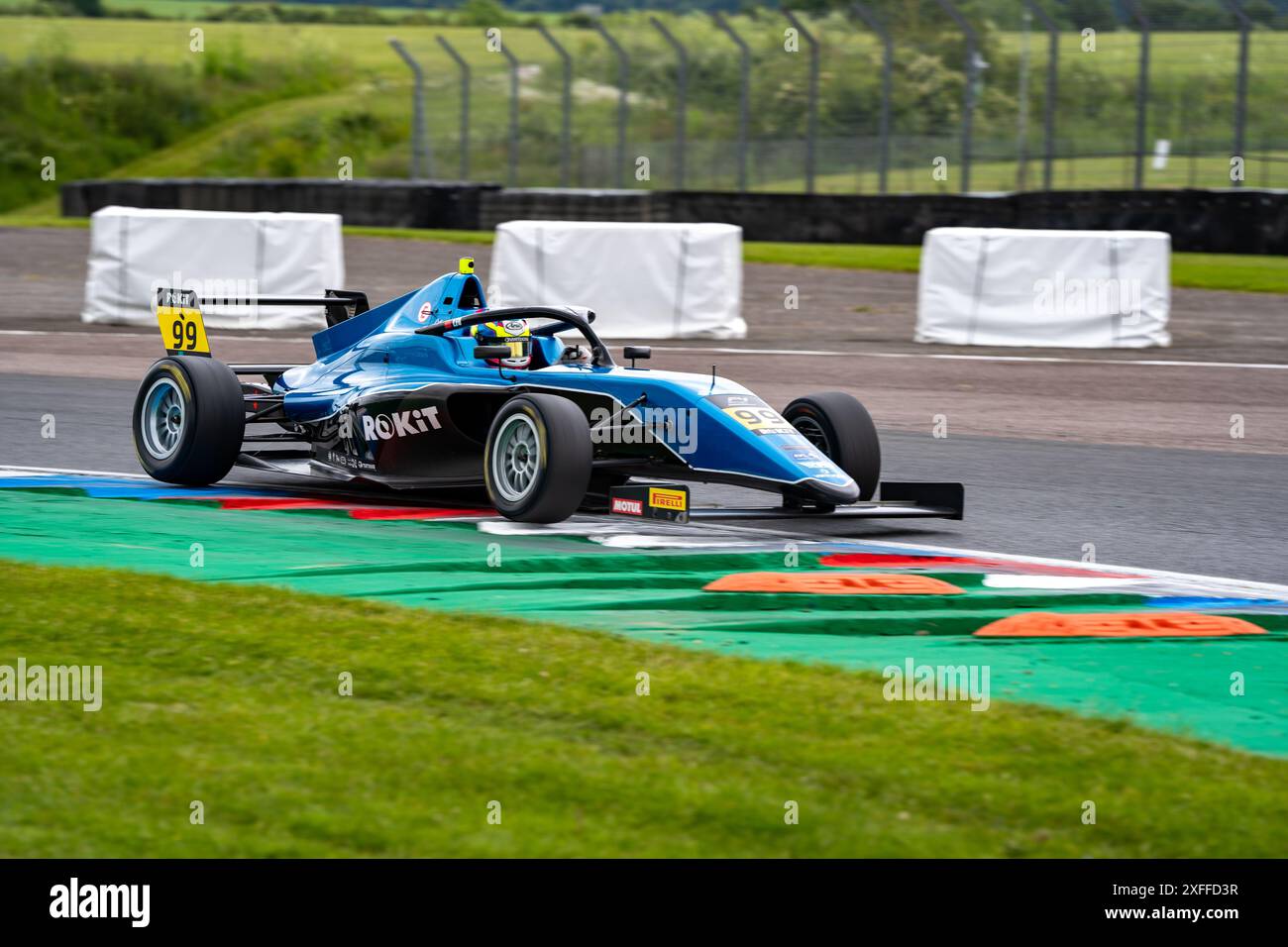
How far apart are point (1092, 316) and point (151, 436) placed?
10.3m

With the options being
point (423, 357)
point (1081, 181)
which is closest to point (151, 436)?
point (423, 357)

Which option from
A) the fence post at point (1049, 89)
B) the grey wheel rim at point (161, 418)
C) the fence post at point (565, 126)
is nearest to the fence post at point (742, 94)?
the fence post at point (565, 126)

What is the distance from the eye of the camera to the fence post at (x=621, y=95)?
2645 centimetres

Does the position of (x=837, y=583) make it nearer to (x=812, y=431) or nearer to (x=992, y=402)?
(x=812, y=431)

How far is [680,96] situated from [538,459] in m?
19.4

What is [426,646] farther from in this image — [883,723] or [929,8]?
[929,8]

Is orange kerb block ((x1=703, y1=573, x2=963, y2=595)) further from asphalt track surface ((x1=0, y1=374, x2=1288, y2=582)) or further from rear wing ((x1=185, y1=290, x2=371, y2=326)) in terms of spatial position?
rear wing ((x1=185, y1=290, x2=371, y2=326))

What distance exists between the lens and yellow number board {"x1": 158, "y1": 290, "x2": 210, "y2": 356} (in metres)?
9.90

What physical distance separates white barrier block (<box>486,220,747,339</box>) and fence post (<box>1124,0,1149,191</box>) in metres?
7.57

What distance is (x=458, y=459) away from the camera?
895 cm

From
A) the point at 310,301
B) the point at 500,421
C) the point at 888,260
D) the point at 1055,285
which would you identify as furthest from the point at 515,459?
the point at 888,260

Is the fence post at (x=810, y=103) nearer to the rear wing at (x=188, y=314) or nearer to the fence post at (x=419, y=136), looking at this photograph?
the fence post at (x=419, y=136)

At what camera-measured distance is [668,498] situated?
8023 millimetres

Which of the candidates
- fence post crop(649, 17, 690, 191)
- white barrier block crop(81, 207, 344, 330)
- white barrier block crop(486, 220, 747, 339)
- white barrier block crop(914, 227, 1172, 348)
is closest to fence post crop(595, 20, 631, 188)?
fence post crop(649, 17, 690, 191)
